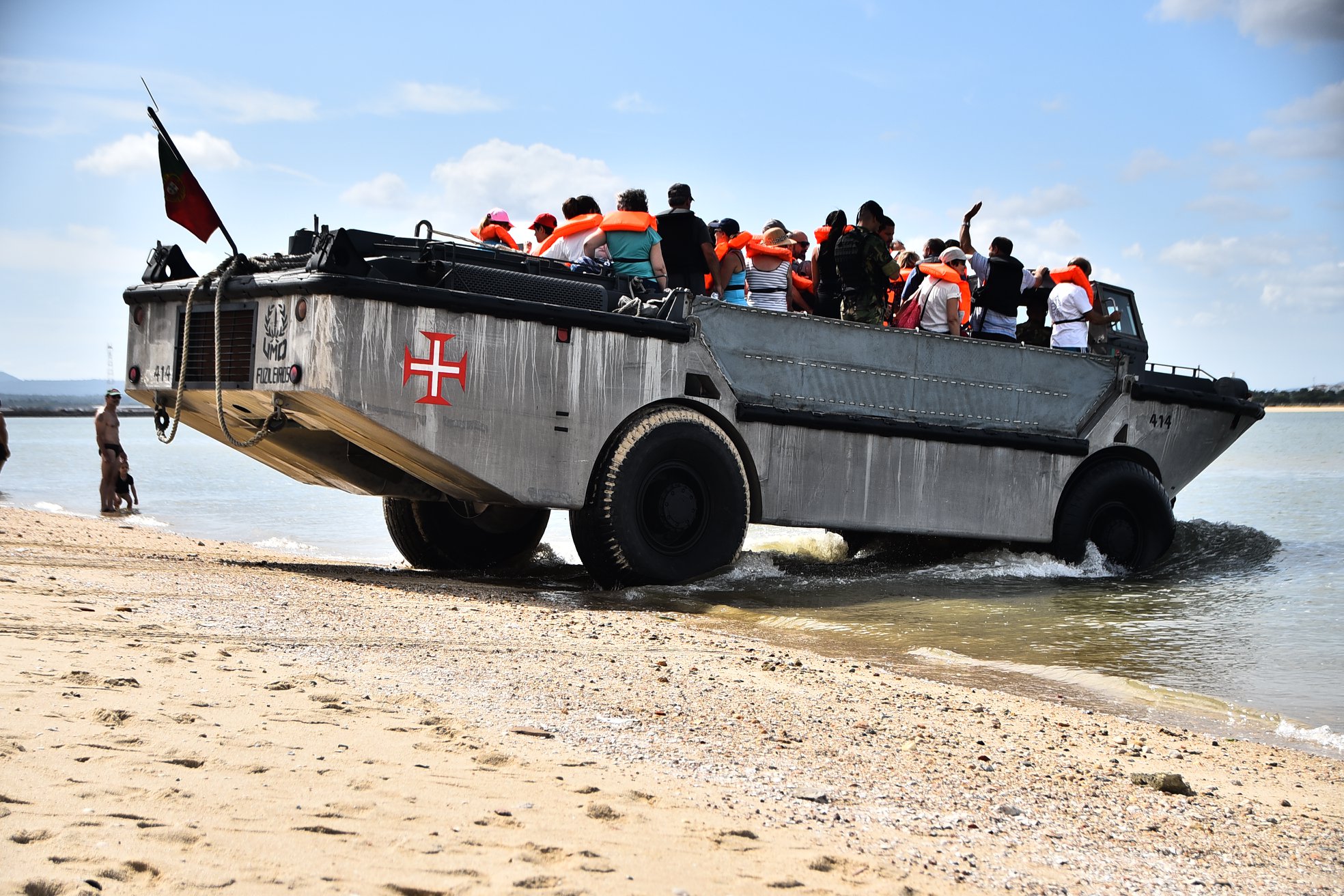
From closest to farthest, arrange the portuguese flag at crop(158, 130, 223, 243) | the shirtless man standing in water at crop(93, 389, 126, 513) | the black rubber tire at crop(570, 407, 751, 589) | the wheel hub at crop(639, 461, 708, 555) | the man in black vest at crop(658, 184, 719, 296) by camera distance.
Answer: the portuguese flag at crop(158, 130, 223, 243), the black rubber tire at crop(570, 407, 751, 589), the wheel hub at crop(639, 461, 708, 555), the man in black vest at crop(658, 184, 719, 296), the shirtless man standing in water at crop(93, 389, 126, 513)

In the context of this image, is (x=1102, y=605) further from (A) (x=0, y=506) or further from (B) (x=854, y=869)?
(A) (x=0, y=506)

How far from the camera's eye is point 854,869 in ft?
9.62

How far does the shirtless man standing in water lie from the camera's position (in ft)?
55.4

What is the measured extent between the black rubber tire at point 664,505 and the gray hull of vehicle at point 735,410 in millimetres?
134

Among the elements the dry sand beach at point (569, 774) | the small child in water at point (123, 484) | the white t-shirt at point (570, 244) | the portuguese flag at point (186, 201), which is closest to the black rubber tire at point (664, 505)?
the white t-shirt at point (570, 244)

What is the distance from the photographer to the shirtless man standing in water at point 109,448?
16.9 m

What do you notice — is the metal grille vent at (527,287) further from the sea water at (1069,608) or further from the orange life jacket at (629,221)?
the sea water at (1069,608)

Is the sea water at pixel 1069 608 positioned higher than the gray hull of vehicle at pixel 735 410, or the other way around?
the gray hull of vehicle at pixel 735 410

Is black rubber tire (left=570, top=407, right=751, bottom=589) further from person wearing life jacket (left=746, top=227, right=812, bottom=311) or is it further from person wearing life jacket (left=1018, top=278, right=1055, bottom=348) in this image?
person wearing life jacket (left=1018, top=278, right=1055, bottom=348)

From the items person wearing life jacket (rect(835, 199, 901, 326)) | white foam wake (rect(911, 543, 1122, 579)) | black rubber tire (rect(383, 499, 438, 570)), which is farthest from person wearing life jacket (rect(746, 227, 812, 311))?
black rubber tire (rect(383, 499, 438, 570))

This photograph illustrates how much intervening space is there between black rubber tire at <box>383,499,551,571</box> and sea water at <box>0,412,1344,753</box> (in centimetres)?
30

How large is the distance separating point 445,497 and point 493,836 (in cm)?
576

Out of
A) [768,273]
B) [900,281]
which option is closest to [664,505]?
[768,273]

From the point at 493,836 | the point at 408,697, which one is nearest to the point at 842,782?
the point at 493,836
